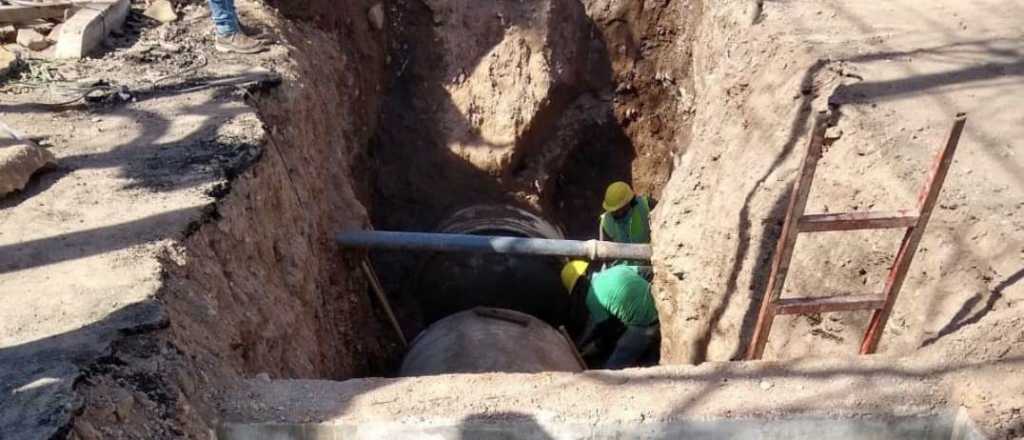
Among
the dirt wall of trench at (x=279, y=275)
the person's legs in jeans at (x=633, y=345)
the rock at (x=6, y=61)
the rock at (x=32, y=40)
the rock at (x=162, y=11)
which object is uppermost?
the rock at (x=162, y=11)

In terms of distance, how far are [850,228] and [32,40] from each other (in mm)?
6863

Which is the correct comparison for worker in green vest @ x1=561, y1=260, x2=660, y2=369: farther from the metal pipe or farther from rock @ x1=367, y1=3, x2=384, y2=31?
rock @ x1=367, y1=3, x2=384, y2=31

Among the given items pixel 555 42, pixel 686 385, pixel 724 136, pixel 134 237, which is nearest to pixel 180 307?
pixel 134 237

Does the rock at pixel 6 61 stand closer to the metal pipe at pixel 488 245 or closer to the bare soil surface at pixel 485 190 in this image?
the bare soil surface at pixel 485 190

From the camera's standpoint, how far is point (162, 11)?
7.64 metres

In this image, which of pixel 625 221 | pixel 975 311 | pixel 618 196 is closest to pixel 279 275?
pixel 618 196

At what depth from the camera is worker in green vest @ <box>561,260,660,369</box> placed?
22.6 feet

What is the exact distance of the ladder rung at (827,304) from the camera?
412 cm

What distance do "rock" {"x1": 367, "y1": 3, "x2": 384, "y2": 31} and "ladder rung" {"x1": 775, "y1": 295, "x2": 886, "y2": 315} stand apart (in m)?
6.15

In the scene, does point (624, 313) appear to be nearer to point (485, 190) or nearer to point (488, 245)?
point (488, 245)

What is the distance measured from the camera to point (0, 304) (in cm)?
401

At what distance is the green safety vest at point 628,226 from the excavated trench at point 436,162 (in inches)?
25.6

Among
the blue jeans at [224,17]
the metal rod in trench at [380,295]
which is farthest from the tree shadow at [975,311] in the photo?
the blue jeans at [224,17]

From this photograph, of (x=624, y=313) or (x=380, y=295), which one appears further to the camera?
(x=380, y=295)
